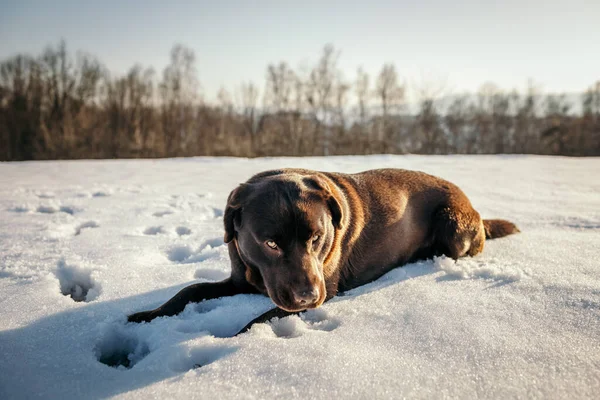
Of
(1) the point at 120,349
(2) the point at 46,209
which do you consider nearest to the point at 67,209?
(2) the point at 46,209

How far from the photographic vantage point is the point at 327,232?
245 centimetres

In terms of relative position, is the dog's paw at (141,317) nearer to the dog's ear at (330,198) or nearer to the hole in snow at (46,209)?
the dog's ear at (330,198)

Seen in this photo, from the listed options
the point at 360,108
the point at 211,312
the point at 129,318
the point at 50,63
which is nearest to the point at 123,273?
the point at 129,318

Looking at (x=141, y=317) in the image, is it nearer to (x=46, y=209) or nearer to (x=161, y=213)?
(x=161, y=213)

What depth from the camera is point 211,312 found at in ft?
7.66

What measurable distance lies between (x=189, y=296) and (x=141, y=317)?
0.31m

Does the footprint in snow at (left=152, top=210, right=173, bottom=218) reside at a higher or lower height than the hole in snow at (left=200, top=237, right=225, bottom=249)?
higher

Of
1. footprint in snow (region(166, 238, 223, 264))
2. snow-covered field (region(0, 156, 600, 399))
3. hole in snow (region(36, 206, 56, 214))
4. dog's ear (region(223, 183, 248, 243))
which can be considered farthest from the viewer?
hole in snow (region(36, 206, 56, 214))

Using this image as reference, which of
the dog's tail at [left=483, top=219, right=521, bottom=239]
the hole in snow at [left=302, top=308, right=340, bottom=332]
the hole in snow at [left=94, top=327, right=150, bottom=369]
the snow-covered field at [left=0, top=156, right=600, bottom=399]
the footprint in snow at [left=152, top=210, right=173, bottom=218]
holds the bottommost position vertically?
the hole in snow at [left=94, top=327, right=150, bottom=369]

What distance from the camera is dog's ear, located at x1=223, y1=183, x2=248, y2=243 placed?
2.43 meters

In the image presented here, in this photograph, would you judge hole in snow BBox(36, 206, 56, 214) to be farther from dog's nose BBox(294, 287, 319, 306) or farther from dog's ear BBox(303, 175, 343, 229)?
dog's nose BBox(294, 287, 319, 306)

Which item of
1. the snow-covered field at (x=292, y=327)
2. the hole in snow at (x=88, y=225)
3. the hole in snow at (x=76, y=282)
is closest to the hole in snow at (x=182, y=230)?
the snow-covered field at (x=292, y=327)

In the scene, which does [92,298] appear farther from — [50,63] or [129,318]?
[50,63]

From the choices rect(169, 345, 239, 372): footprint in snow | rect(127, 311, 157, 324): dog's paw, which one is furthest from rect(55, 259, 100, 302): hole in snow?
rect(169, 345, 239, 372): footprint in snow
